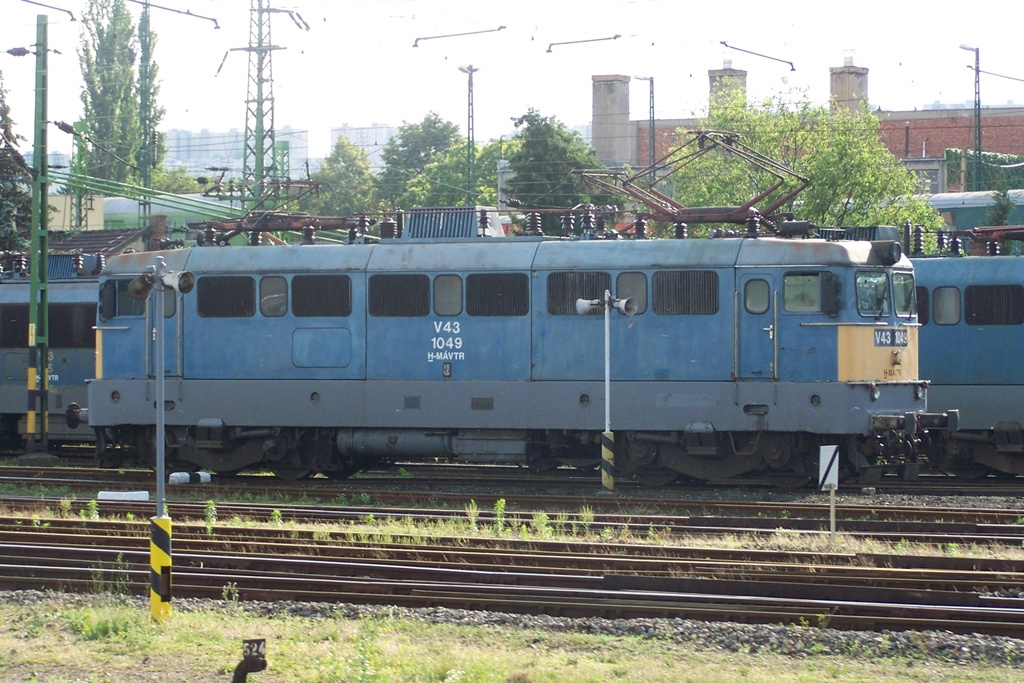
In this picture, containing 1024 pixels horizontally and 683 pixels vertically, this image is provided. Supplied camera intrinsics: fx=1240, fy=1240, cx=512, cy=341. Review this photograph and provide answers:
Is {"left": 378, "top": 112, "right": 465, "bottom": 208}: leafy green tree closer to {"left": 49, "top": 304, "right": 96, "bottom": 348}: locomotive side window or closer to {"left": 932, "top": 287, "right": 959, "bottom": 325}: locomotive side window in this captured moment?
{"left": 49, "top": 304, "right": 96, "bottom": 348}: locomotive side window

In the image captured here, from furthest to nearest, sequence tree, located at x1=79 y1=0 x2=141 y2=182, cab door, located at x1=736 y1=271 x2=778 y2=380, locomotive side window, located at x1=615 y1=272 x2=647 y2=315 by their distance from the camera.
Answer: tree, located at x1=79 y1=0 x2=141 y2=182 < locomotive side window, located at x1=615 y1=272 x2=647 y2=315 < cab door, located at x1=736 y1=271 x2=778 y2=380

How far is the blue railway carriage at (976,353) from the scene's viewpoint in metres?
20.5

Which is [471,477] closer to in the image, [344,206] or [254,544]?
[254,544]

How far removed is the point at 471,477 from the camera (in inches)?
835

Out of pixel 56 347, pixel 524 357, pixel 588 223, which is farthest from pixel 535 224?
pixel 56 347

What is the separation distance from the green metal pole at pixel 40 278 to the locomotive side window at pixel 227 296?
571cm

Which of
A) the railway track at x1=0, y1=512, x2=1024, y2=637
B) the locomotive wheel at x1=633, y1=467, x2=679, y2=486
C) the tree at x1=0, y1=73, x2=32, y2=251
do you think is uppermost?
the tree at x1=0, y1=73, x2=32, y2=251

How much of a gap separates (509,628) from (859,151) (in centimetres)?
3447

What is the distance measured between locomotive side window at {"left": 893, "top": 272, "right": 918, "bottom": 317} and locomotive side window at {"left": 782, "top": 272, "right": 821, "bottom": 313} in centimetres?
136

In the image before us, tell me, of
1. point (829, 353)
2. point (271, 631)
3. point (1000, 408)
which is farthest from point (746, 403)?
point (271, 631)

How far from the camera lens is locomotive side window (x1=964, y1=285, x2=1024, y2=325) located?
20.8 meters

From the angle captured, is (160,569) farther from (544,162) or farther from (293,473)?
(544,162)

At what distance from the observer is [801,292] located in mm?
18484

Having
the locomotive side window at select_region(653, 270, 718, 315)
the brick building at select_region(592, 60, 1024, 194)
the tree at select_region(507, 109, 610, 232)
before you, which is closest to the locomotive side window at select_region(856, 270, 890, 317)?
the locomotive side window at select_region(653, 270, 718, 315)
